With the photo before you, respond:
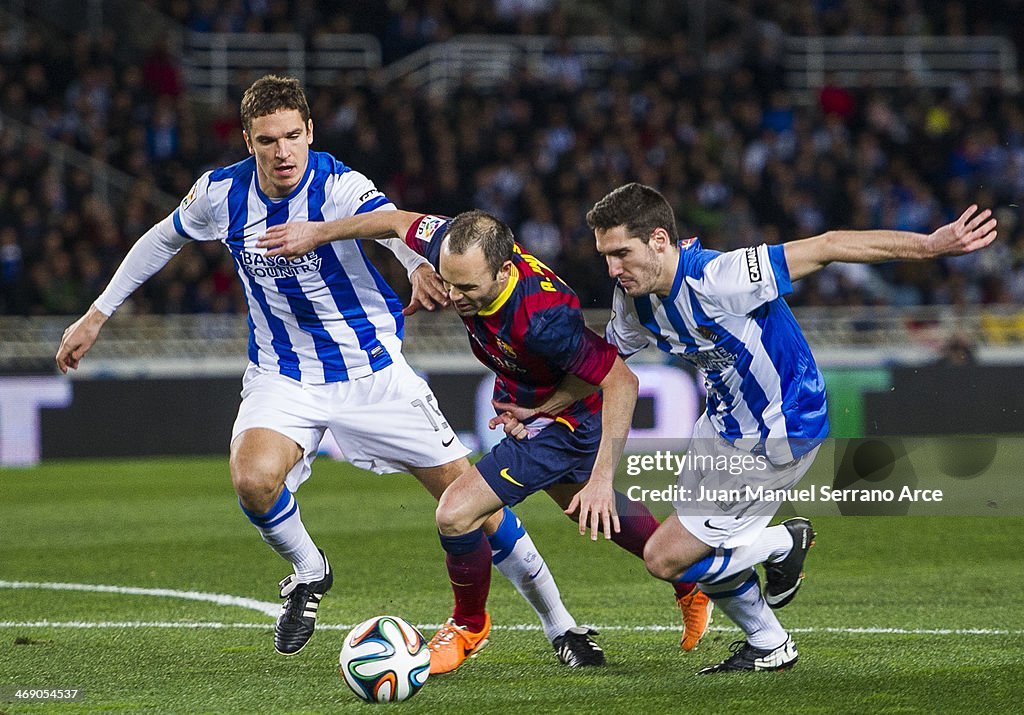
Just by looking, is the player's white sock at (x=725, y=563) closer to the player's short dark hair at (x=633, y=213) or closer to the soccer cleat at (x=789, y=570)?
the soccer cleat at (x=789, y=570)

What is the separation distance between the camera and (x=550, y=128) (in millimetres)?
17500

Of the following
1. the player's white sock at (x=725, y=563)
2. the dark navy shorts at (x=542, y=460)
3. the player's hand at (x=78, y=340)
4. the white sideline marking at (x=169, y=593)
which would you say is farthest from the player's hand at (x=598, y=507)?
the white sideline marking at (x=169, y=593)

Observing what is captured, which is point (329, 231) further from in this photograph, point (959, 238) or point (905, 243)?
point (959, 238)

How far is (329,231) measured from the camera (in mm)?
5223

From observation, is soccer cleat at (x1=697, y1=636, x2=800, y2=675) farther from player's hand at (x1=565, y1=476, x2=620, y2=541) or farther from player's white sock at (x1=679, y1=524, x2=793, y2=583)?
player's hand at (x1=565, y1=476, x2=620, y2=541)

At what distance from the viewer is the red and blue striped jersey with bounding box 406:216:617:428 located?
489cm

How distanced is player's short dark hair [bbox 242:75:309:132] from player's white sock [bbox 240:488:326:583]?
1375 millimetres

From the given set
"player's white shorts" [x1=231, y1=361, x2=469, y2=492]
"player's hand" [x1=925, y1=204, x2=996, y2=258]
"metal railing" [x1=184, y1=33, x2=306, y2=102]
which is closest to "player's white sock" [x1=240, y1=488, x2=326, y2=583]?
"player's white shorts" [x1=231, y1=361, x2=469, y2=492]

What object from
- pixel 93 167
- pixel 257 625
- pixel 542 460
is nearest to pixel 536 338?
pixel 542 460

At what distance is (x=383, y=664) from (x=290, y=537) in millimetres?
928

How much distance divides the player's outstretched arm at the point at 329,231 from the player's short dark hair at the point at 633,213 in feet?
2.74

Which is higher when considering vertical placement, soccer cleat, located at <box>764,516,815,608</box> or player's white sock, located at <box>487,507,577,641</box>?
soccer cleat, located at <box>764,516,815,608</box>

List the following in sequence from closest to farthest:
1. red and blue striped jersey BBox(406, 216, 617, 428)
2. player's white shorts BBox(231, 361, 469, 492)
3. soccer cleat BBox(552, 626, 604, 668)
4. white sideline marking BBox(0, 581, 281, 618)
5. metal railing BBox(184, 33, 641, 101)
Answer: red and blue striped jersey BBox(406, 216, 617, 428), soccer cleat BBox(552, 626, 604, 668), player's white shorts BBox(231, 361, 469, 492), white sideline marking BBox(0, 581, 281, 618), metal railing BBox(184, 33, 641, 101)

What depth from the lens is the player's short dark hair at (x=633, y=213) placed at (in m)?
4.74
